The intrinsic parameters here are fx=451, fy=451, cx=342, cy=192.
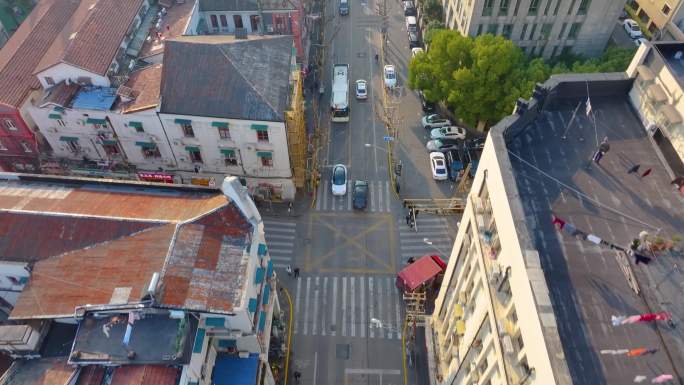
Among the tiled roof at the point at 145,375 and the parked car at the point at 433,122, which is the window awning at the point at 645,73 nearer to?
the tiled roof at the point at 145,375

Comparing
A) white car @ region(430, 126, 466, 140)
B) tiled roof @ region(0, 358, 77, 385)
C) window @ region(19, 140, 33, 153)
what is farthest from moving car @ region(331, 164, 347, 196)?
window @ region(19, 140, 33, 153)

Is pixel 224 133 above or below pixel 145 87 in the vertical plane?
below

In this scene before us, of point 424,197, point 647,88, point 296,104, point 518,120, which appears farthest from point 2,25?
point 647,88

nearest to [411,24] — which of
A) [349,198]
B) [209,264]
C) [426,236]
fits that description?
[349,198]

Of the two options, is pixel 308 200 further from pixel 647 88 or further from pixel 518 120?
pixel 647 88

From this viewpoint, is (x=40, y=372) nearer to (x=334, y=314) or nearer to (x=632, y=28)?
(x=334, y=314)

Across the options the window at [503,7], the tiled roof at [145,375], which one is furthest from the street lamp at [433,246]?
the window at [503,7]
